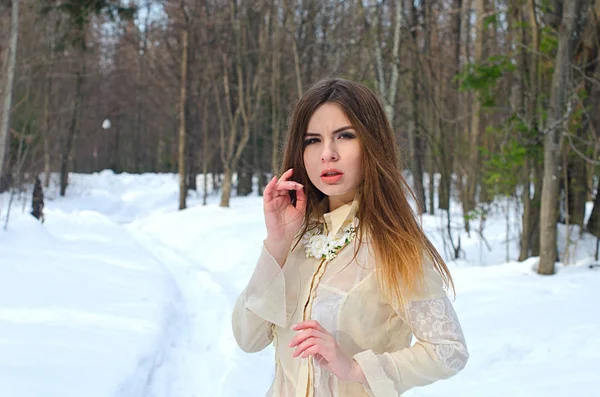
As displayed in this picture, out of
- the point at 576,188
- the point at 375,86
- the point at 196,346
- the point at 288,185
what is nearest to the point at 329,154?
the point at 288,185

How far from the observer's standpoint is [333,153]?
143 cm

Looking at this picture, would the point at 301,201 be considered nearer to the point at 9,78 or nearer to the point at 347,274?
the point at 347,274

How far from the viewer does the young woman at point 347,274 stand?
128cm

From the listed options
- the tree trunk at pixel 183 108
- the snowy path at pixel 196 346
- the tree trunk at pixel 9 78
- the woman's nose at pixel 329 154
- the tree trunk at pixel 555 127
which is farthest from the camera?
the tree trunk at pixel 183 108

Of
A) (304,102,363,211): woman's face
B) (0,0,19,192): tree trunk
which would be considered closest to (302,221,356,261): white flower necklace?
(304,102,363,211): woman's face

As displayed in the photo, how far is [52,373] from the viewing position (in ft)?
11.7

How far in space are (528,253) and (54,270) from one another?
6.07 m

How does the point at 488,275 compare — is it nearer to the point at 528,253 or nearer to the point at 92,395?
the point at 528,253

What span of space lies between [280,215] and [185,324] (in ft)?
14.6

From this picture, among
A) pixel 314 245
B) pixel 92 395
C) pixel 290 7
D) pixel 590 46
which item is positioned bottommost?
pixel 92 395

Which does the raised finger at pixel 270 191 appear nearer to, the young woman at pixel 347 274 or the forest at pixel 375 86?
the young woman at pixel 347 274

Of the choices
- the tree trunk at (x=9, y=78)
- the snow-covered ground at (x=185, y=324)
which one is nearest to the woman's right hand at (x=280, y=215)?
the snow-covered ground at (x=185, y=324)

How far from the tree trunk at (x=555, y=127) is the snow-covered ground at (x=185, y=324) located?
1.19ft

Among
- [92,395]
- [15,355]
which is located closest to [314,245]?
[92,395]
